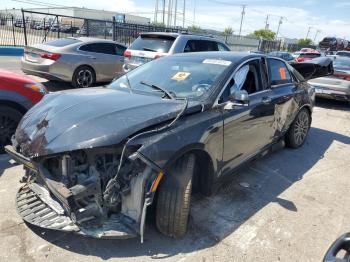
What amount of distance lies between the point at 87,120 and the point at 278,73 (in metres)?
3.33

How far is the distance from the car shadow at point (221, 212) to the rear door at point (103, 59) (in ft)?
21.1

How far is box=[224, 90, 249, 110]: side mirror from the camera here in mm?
3297

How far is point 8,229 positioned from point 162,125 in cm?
177

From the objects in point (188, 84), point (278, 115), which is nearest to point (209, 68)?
point (188, 84)

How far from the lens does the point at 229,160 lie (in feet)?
11.7

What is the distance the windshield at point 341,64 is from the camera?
391 inches

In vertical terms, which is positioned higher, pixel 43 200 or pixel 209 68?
pixel 209 68

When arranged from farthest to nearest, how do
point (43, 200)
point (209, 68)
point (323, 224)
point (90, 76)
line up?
1. point (90, 76)
2. point (209, 68)
3. point (323, 224)
4. point (43, 200)

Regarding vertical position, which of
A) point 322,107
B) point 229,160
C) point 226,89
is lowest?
point 322,107

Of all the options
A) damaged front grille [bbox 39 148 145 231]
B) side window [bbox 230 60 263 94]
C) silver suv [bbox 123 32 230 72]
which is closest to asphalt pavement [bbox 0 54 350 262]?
damaged front grille [bbox 39 148 145 231]

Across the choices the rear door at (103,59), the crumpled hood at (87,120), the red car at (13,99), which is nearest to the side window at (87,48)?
the rear door at (103,59)

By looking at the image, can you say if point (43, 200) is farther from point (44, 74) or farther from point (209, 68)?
point (44, 74)

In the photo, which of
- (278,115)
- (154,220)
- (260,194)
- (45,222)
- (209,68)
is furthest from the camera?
(278,115)

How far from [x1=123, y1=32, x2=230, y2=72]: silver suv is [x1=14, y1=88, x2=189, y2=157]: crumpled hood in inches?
202
